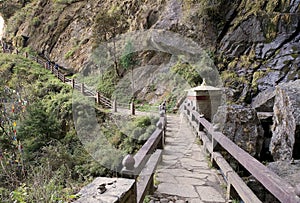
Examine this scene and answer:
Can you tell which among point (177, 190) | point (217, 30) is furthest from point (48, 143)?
point (217, 30)

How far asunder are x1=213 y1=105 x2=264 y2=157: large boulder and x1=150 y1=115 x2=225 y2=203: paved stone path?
0.71 meters

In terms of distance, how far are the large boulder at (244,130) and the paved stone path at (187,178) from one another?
71cm

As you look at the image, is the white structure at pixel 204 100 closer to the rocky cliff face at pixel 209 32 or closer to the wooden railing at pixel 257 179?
the rocky cliff face at pixel 209 32

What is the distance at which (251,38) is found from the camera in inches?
414

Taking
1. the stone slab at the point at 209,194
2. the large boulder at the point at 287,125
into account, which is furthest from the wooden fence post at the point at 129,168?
the large boulder at the point at 287,125

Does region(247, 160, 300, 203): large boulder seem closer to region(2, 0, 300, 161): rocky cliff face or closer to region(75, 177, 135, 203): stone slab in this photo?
region(75, 177, 135, 203): stone slab

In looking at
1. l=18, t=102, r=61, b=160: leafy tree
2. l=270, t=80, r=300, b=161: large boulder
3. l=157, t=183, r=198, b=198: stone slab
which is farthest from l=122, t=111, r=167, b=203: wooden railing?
l=18, t=102, r=61, b=160: leafy tree

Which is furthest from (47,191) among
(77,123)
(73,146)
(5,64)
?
(5,64)

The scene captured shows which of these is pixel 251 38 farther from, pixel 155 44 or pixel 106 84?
pixel 106 84

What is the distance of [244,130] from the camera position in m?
3.95

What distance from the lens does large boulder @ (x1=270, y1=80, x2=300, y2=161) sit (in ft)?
11.2

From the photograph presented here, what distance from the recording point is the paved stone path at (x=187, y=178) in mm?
2764

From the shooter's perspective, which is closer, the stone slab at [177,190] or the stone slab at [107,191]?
the stone slab at [107,191]

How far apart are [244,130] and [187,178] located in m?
1.41
